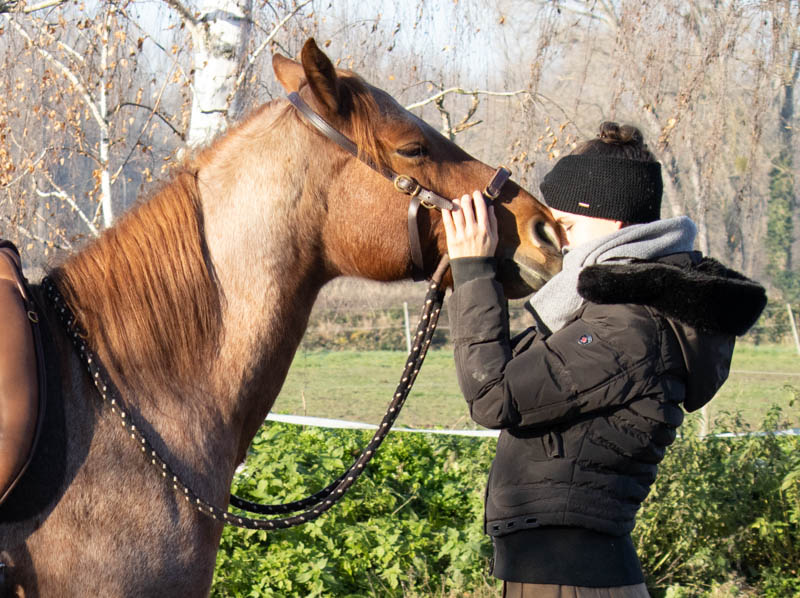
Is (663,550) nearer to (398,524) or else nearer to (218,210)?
(398,524)

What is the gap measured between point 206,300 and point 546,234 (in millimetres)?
970

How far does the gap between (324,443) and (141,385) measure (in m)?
3.57

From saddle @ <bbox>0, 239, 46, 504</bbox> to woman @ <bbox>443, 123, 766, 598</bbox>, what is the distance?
38.8 inches

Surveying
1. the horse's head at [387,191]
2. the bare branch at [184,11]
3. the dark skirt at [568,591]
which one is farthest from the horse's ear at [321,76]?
the bare branch at [184,11]

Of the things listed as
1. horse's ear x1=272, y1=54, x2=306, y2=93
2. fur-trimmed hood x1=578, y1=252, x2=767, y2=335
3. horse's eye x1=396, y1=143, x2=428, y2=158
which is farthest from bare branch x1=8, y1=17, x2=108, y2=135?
fur-trimmed hood x1=578, y1=252, x2=767, y2=335

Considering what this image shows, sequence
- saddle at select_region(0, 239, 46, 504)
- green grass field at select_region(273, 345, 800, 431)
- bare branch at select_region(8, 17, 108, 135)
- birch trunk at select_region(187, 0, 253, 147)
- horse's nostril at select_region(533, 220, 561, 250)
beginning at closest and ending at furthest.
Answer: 1. saddle at select_region(0, 239, 46, 504)
2. horse's nostril at select_region(533, 220, 561, 250)
3. birch trunk at select_region(187, 0, 253, 147)
4. bare branch at select_region(8, 17, 108, 135)
5. green grass field at select_region(273, 345, 800, 431)

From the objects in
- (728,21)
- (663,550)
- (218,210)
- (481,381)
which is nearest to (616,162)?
(481,381)

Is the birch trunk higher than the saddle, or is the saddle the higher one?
the birch trunk

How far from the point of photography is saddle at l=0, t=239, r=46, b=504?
167 cm

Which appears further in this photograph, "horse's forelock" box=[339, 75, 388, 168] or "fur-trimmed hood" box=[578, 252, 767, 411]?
"horse's forelock" box=[339, 75, 388, 168]

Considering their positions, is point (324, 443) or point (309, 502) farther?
point (324, 443)

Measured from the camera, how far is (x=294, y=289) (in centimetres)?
207

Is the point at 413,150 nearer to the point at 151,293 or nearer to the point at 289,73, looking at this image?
the point at 289,73

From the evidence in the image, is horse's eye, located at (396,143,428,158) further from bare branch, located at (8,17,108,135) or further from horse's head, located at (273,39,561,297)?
bare branch, located at (8,17,108,135)
